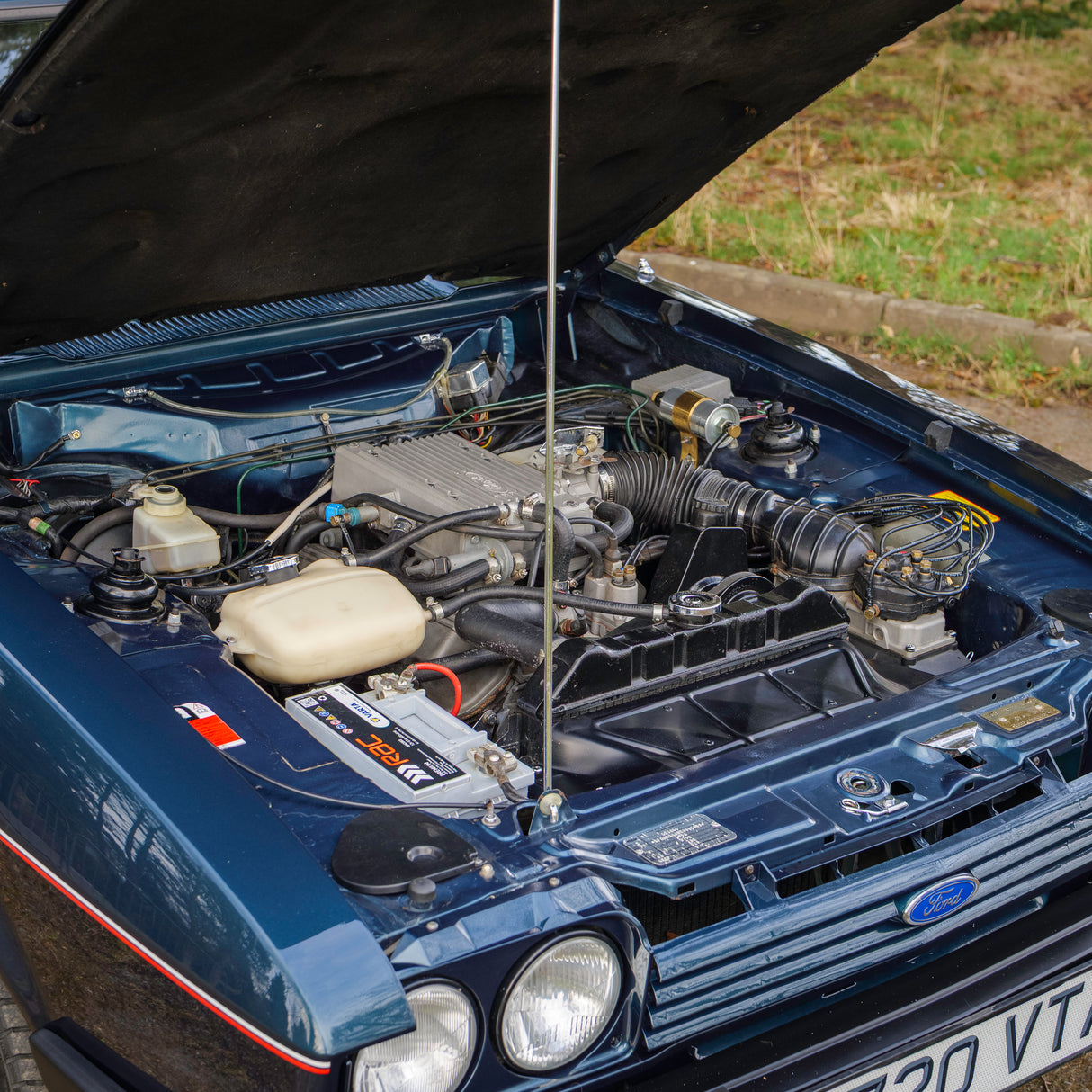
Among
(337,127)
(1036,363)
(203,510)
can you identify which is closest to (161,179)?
(337,127)

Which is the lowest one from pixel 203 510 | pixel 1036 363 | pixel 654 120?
pixel 1036 363

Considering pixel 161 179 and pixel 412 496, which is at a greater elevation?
pixel 161 179

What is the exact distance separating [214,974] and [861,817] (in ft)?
2.81

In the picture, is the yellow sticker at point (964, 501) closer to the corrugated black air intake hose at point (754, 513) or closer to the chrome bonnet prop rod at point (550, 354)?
the corrugated black air intake hose at point (754, 513)

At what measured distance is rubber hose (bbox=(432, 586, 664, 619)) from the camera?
2.07 meters

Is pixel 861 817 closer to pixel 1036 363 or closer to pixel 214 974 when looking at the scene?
pixel 214 974

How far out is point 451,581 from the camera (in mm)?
2178

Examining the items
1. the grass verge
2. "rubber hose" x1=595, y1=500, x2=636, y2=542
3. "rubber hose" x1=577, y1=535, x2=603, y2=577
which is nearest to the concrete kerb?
the grass verge

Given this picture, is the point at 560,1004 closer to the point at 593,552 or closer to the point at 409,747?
the point at 409,747

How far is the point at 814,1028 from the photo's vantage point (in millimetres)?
1637

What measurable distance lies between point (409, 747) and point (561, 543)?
586mm

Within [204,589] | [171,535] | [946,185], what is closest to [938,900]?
[204,589]

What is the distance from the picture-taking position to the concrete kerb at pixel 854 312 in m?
5.27

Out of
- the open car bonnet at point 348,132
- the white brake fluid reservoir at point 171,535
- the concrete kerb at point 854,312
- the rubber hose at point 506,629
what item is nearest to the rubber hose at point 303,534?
the white brake fluid reservoir at point 171,535
